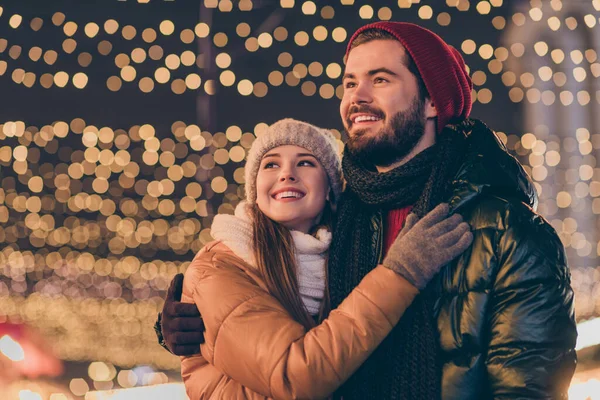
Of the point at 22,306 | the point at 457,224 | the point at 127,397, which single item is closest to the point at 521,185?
the point at 457,224

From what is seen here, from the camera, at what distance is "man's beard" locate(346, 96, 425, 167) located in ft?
8.86

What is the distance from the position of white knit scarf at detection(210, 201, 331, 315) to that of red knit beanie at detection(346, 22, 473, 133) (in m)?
0.56

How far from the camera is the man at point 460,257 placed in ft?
7.38

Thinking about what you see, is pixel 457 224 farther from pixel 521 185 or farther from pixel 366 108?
pixel 366 108

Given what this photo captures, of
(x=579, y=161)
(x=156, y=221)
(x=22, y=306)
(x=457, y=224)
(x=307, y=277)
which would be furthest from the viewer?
(x=156, y=221)

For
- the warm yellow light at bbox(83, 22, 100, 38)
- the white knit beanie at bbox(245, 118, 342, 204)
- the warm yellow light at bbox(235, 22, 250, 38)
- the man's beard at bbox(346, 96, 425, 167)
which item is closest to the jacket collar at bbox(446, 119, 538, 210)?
the man's beard at bbox(346, 96, 425, 167)

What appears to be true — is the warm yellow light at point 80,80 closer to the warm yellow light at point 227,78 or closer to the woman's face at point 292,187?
the warm yellow light at point 227,78

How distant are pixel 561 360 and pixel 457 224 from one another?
462 millimetres

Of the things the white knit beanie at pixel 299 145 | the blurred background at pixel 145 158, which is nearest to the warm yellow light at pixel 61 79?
the blurred background at pixel 145 158

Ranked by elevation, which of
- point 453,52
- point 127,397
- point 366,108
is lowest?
point 127,397

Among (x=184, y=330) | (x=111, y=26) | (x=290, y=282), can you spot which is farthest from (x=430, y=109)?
(x=111, y=26)

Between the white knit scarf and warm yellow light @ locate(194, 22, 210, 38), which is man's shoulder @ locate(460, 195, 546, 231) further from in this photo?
warm yellow light @ locate(194, 22, 210, 38)

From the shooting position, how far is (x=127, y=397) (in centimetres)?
548

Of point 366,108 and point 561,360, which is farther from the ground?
point 366,108
